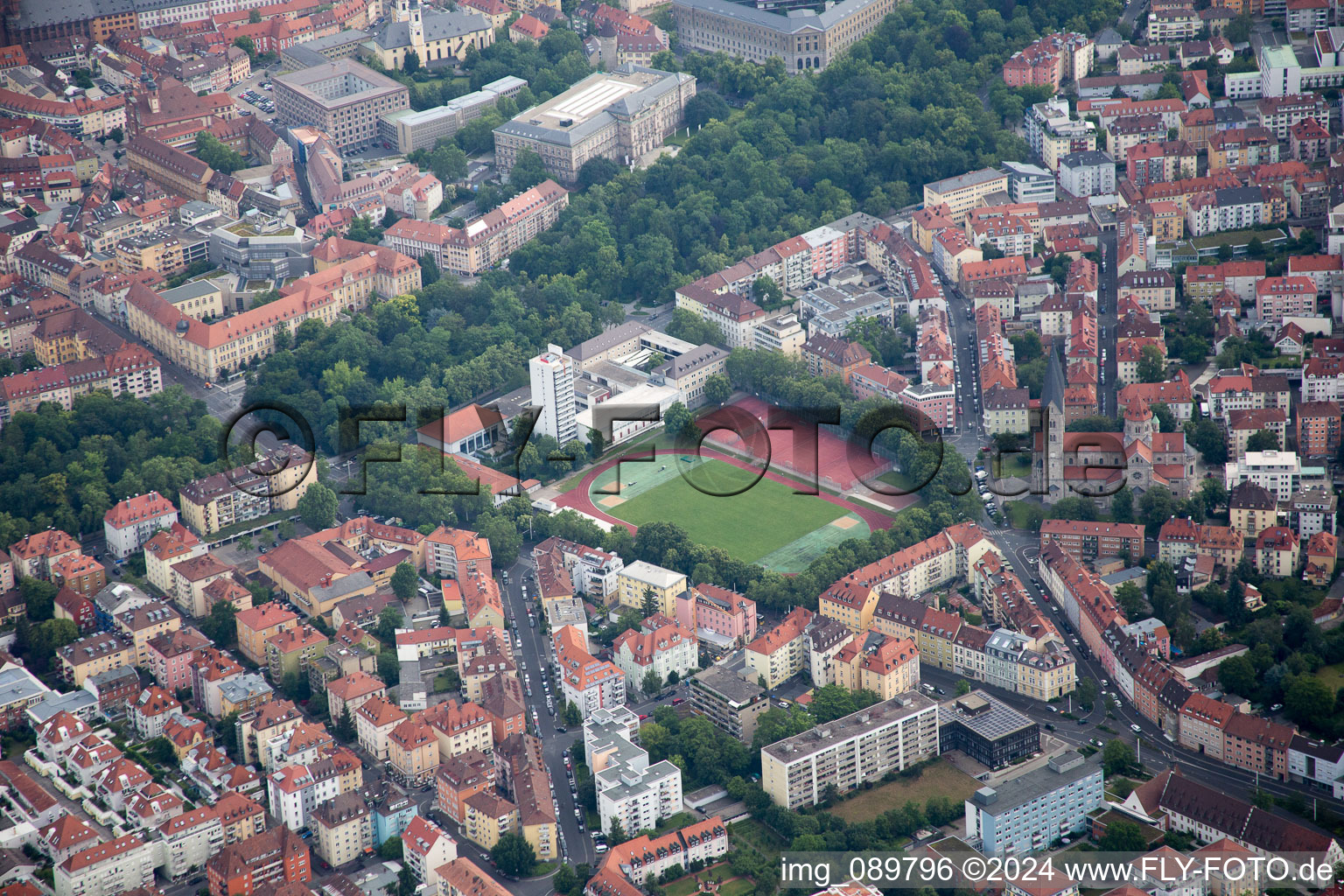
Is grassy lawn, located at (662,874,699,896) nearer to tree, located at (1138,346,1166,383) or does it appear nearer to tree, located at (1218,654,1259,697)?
tree, located at (1218,654,1259,697)

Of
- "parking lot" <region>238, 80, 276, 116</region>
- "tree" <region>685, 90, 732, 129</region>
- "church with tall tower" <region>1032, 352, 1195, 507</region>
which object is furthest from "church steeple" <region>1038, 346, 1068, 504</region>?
"parking lot" <region>238, 80, 276, 116</region>

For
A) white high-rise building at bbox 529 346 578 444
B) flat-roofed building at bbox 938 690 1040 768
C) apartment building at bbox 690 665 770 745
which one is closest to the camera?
flat-roofed building at bbox 938 690 1040 768

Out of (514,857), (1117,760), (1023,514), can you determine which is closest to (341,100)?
(1023,514)

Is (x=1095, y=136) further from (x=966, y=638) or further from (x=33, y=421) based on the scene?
(x=33, y=421)

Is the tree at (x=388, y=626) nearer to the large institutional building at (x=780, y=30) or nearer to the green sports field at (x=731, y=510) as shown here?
the green sports field at (x=731, y=510)

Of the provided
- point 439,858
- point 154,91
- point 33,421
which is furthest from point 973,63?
point 439,858

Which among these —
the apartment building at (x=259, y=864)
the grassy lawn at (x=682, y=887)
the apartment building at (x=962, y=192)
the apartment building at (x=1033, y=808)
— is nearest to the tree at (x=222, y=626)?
the apartment building at (x=259, y=864)

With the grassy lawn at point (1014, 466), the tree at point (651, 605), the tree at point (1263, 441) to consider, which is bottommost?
the tree at point (651, 605)
